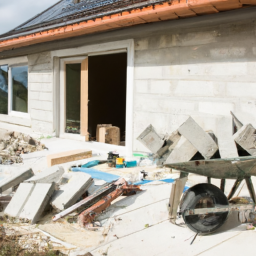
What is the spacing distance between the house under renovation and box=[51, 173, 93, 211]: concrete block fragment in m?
2.14

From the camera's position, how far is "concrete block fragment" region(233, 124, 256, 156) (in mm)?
4070

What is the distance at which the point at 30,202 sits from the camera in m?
3.90

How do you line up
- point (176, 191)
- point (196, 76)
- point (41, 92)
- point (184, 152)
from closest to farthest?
1. point (176, 191)
2. point (184, 152)
3. point (196, 76)
4. point (41, 92)

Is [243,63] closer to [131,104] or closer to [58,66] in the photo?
[131,104]

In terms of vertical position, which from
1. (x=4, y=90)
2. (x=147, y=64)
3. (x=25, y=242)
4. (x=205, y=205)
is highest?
(x=147, y=64)

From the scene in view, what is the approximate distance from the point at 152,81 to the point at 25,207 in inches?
132

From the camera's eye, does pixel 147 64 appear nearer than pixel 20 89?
Yes

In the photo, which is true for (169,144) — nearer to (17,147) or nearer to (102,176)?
(102,176)

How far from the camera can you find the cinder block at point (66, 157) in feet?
19.9

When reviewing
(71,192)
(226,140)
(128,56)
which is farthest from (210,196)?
(128,56)

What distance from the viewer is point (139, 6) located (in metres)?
5.19

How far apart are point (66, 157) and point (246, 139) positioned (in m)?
3.51

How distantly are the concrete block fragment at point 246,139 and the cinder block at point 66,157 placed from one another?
3393mm

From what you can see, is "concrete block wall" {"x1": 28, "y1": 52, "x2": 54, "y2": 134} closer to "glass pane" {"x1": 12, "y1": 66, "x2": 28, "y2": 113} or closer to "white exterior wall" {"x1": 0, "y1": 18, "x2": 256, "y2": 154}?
"glass pane" {"x1": 12, "y1": 66, "x2": 28, "y2": 113}
